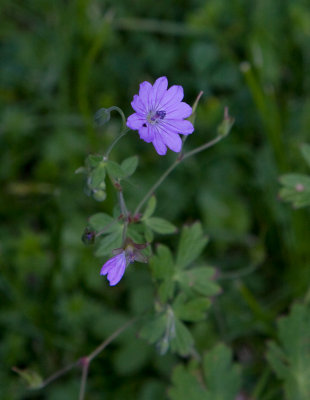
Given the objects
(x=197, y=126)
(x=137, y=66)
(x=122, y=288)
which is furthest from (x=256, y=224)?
(x=137, y=66)

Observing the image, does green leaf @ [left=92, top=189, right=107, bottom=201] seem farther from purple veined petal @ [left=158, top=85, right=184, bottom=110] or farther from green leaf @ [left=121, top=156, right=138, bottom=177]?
purple veined petal @ [left=158, top=85, right=184, bottom=110]

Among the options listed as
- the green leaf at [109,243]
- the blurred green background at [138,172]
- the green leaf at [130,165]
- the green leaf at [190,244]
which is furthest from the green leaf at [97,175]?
the blurred green background at [138,172]

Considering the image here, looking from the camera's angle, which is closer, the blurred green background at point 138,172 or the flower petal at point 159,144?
the flower petal at point 159,144

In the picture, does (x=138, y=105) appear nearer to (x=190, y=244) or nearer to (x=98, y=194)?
(x=98, y=194)

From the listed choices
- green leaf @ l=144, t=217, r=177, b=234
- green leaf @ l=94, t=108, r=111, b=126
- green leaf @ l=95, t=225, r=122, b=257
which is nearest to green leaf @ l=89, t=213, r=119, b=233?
green leaf @ l=95, t=225, r=122, b=257

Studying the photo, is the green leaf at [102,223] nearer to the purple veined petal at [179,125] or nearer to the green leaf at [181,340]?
the purple veined petal at [179,125]

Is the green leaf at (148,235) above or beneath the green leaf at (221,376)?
above
